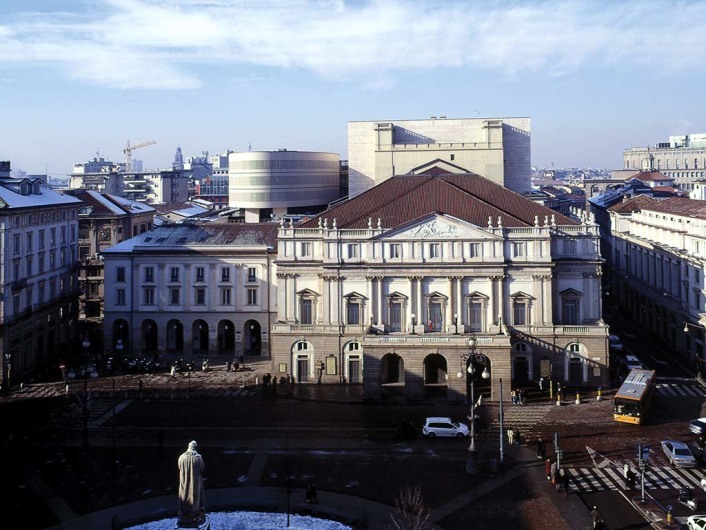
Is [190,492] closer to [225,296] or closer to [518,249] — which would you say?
[518,249]

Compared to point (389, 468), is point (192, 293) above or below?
above

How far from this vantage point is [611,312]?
11875cm

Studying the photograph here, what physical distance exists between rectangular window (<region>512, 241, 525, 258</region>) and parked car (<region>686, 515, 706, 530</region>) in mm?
40947

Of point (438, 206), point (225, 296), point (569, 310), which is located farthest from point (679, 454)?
point (225, 296)

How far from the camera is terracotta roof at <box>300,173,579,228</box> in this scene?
82.4 meters

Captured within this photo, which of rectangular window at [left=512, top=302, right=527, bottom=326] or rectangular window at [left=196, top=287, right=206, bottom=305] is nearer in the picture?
rectangular window at [left=512, top=302, right=527, bottom=326]

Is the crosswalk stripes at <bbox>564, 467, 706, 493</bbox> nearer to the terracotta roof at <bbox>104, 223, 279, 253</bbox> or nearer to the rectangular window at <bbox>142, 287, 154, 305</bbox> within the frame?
the terracotta roof at <bbox>104, 223, 279, 253</bbox>

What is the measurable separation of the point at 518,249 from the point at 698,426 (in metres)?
26.6

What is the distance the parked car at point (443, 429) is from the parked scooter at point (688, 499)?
16818mm

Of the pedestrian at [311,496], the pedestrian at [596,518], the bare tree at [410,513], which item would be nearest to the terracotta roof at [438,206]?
the pedestrian at [311,496]

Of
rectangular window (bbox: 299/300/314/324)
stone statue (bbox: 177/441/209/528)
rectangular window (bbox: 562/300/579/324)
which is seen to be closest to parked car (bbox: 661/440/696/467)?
rectangular window (bbox: 562/300/579/324)

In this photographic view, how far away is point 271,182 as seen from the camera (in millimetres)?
124812

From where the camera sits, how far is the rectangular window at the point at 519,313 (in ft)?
258

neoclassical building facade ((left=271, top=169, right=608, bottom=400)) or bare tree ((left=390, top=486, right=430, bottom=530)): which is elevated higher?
neoclassical building facade ((left=271, top=169, right=608, bottom=400))
